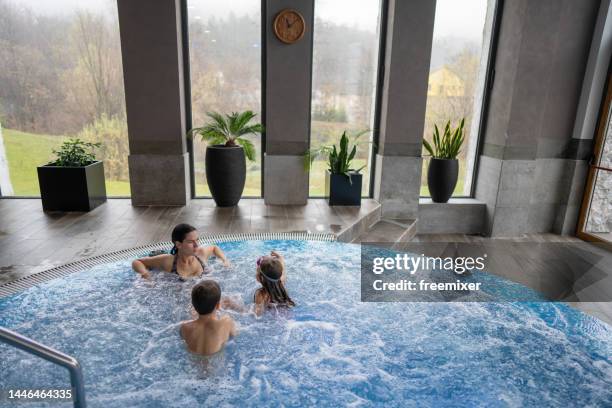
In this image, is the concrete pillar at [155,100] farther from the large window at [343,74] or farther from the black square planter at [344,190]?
the black square planter at [344,190]

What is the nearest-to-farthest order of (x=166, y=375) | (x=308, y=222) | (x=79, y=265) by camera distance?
(x=166, y=375) → (x=79, y=265) → (x=308, y=222)

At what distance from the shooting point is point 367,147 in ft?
21.3

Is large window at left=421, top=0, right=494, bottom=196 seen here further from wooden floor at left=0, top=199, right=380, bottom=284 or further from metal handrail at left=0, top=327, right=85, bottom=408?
metal handrail at left=0, top=327, right=85, bottom=408

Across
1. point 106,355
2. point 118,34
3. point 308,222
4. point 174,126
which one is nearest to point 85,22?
point 118,34

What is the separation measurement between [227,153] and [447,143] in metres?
3.13

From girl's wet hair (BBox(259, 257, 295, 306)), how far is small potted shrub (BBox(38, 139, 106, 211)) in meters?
3.02

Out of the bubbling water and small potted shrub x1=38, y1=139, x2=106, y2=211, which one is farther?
small potted shrub x1=38, y1=139, x2=106, y2=211

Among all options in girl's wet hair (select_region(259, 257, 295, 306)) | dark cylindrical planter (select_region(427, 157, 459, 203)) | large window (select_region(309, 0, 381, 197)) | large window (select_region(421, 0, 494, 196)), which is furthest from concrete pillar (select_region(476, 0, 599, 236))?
girl's wet hair (select_region(259, 257, 295, 306))

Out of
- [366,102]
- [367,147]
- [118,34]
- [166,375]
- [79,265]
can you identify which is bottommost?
[166,375]

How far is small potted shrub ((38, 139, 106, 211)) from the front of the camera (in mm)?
5078

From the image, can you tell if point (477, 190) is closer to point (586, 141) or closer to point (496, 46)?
point (586, 141)

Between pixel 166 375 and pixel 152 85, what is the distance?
3959mm

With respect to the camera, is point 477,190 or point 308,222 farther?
point 477,190

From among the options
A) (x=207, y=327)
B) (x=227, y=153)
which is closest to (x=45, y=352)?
(x=207, y=327)
